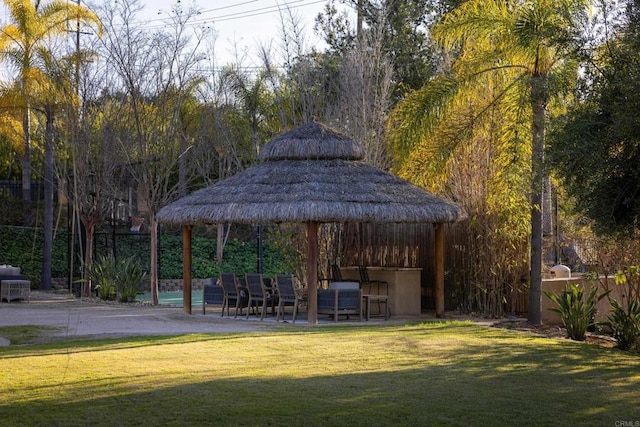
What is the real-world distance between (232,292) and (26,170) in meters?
12.0

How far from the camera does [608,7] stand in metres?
10.6

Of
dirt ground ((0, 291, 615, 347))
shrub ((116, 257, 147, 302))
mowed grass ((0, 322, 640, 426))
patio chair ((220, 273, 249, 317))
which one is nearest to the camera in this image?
mowed grass ((0, 322, 640, 426))

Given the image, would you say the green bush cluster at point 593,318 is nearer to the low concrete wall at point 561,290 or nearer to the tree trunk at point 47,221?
the low concrete wall at point 561,290

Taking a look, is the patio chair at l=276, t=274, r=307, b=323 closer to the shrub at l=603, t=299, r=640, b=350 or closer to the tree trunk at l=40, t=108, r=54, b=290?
the shrub at l=603, t=299, r=640, b=350

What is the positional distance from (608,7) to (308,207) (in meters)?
6.94

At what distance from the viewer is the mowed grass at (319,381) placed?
318 inches

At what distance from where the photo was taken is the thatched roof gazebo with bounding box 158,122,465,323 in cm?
1659

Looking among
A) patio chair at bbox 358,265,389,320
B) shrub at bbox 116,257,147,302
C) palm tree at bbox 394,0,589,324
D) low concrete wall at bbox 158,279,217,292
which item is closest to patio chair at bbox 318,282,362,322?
patio chair at bbox 358,265,389,320

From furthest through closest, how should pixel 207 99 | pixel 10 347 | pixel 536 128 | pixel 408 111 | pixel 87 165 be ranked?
pixel 207 99 → pixel 87 165 → pixel 408 111 → pixel 536 128 → pixel 10 347

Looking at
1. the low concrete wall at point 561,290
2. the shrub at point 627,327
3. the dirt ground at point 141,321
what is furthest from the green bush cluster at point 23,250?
the shrub at point 627,327

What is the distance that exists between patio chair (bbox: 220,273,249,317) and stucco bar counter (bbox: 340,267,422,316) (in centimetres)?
271

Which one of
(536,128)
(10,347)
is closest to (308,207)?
(536,128)

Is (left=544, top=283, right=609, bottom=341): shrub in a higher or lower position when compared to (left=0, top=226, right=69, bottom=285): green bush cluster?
lower

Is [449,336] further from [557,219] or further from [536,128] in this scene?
[557,219]
